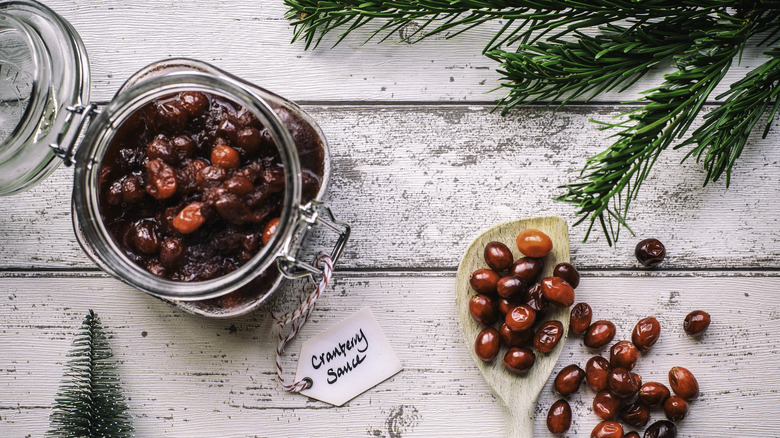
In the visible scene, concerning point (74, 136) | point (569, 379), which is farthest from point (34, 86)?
point (569, 379)

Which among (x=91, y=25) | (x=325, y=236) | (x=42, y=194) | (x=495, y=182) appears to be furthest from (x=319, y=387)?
(x=91, y=25)

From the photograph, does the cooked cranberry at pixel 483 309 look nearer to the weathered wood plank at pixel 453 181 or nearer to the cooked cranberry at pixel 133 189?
the weathered wood plank at pixel 453 181

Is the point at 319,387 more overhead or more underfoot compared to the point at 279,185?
more underfoot

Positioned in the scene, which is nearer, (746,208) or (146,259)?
(146,259)

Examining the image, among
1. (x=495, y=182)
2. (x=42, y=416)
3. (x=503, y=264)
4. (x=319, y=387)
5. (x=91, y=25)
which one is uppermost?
(x=91, y=25)

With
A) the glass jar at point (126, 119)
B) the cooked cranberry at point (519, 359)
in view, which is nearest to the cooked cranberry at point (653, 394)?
the cooked cranberry at point (519, 359)

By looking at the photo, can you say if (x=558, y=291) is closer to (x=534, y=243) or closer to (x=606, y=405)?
(x=534, y=243)

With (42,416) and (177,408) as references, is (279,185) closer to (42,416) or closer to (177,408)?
(177,408)
